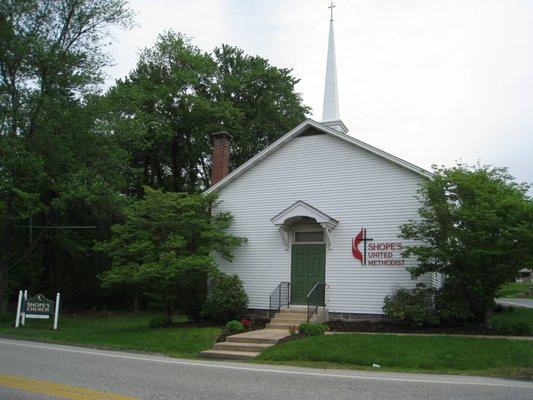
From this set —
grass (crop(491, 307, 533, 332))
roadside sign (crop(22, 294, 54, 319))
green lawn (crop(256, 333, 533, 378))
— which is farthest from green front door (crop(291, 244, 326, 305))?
roadside sign (crop(22, 294, 54, 319))

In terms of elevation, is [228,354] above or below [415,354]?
below

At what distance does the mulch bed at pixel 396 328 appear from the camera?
582 inches

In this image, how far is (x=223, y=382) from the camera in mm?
8742

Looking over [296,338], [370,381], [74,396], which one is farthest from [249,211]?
[74,396]

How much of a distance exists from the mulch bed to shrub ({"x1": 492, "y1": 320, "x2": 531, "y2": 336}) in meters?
0.22

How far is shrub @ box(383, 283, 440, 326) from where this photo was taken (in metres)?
15.7

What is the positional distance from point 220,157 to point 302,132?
4.06 m

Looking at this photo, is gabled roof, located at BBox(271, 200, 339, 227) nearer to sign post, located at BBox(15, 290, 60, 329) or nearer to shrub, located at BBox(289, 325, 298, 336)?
shrub, located at BBox(289, 325, 298, 336)

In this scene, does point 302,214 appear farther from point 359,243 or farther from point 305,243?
point 359,243

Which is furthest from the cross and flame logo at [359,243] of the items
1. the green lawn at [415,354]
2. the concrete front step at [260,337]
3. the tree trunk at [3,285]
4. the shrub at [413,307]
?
the tree trunk at [3,285]

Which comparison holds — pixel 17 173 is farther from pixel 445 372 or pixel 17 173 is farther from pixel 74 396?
pixel 445 372

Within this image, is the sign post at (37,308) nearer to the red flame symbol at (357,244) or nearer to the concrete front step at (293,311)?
the concrete front step at (293,311)

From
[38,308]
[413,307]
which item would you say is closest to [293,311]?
[413,307]

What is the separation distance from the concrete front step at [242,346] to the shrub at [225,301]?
14.8 ft
